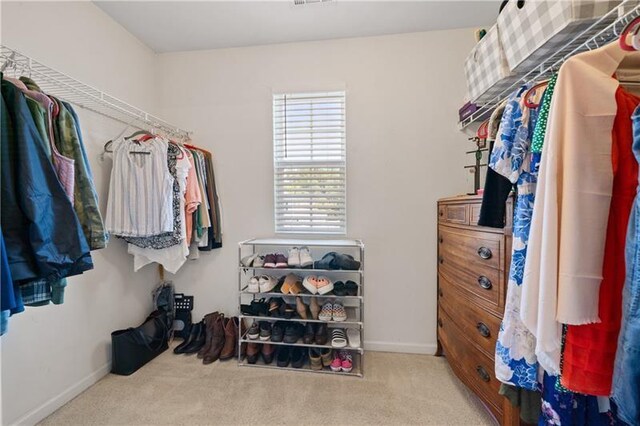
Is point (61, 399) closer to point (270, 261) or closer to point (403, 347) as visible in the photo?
point (270, 261)

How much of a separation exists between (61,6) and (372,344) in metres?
2.89

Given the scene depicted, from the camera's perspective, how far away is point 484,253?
1.20m

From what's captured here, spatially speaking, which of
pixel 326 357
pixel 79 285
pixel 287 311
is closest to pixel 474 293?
pixel 326 357

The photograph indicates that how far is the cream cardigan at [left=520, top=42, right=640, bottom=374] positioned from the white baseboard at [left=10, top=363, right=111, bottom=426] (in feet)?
7.19

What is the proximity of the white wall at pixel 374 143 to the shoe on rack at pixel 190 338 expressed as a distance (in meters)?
0.22

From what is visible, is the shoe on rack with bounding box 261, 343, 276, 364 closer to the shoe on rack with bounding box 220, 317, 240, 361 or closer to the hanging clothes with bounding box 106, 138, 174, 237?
the shoe on rack with bounding box 220, 317, 240, 361

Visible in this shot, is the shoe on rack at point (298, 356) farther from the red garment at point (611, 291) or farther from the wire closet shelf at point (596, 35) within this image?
the wire closet shelf at point (596, 35)

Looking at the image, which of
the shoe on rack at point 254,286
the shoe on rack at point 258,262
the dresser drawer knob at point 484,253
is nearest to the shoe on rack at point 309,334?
the shoe on rack at point 254,286

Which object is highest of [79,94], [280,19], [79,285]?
[280,19]

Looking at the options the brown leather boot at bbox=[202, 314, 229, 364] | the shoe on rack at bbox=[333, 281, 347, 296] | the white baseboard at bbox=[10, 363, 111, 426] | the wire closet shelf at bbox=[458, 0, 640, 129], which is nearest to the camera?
the wire closet shelf at bbox=[458, 0, 640, 129]

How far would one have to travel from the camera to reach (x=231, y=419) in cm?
133

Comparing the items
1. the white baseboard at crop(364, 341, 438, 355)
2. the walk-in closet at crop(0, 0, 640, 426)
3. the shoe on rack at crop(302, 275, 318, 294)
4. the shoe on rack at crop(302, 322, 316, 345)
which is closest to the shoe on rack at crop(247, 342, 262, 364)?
the walk-in closet at crop(0, 0, 640, 426)

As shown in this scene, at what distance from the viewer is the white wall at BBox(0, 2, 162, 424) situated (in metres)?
1.26

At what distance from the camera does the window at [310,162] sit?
2.02m
